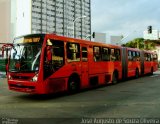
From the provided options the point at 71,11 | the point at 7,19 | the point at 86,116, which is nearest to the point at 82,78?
the point at 86,116

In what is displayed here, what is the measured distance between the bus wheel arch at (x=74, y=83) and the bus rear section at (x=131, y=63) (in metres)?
8.08

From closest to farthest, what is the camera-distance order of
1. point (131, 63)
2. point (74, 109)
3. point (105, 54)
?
point (74, 109)
point (105, 54)
point (131, 63)

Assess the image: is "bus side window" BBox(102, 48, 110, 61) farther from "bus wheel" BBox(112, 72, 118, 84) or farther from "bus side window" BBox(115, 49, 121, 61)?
"bus side window" BBox(115, 49, 121, 61)

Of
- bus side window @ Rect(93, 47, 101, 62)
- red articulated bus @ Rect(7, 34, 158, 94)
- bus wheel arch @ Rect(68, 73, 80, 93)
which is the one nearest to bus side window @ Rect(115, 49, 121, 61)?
red articulated bus @ Rect(7, 34, 158, 94)

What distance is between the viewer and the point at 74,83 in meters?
16.0

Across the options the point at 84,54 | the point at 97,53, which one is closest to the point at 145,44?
the point at 97,53

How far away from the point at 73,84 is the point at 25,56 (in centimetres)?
312

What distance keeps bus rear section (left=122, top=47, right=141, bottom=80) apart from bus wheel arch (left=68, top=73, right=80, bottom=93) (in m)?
8.08

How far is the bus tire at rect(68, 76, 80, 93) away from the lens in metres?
15.6

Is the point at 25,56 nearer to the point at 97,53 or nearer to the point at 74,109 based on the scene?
the point at 74,109

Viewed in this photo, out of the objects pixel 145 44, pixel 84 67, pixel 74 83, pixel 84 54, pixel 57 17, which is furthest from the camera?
pixel 145 44

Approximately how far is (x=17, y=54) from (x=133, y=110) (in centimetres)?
573

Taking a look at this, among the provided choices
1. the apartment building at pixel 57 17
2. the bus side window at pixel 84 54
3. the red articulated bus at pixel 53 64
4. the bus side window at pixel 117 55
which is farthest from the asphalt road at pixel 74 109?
the apartment building at pixel 57 17

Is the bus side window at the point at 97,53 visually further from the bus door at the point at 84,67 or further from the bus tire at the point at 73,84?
the bus tire at the point at 73,84
